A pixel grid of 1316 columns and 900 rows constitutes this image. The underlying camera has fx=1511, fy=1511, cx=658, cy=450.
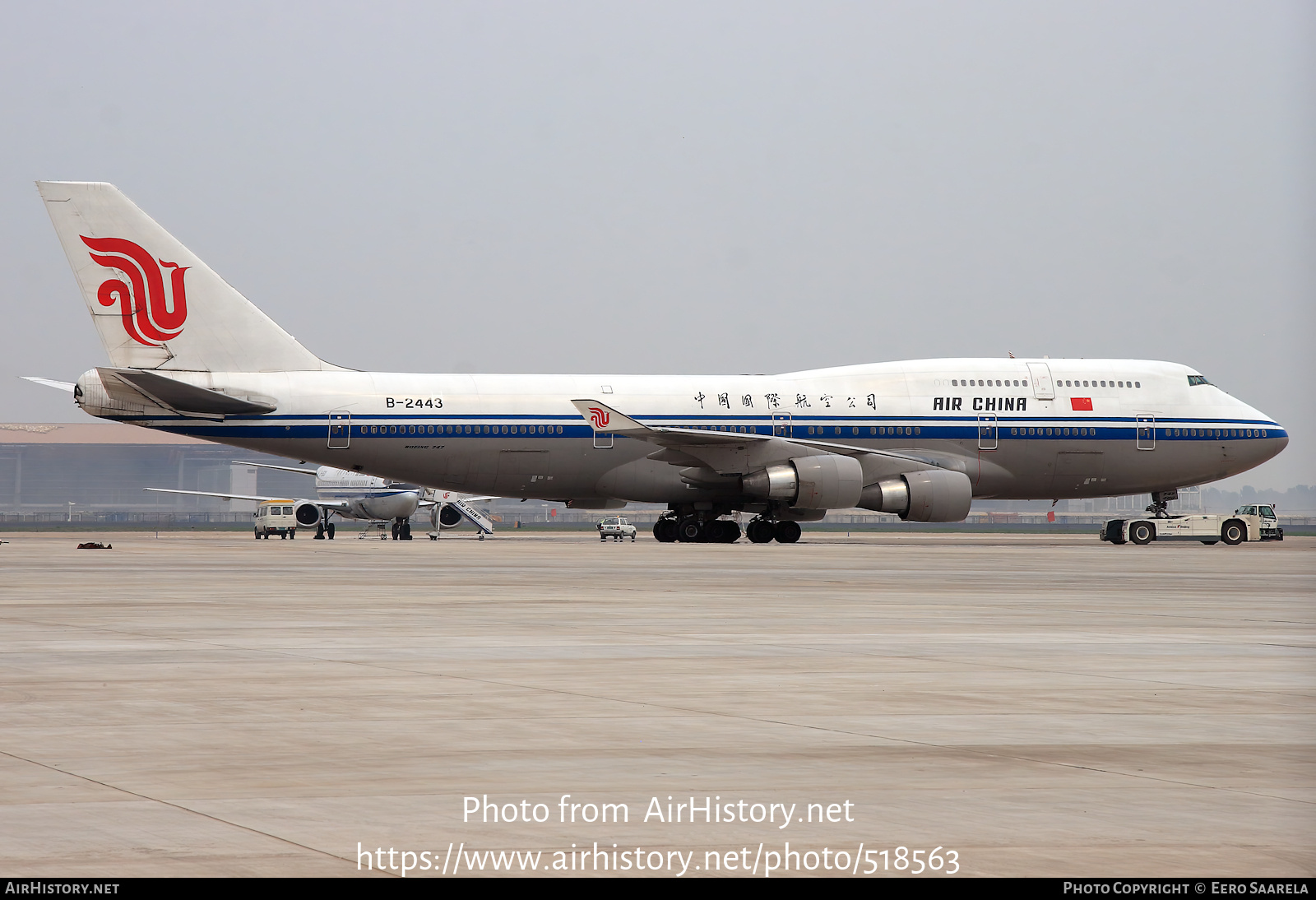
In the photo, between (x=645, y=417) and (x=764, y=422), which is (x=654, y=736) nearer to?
(x=645, y=417)

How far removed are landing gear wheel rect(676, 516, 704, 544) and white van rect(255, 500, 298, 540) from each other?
2553 cm

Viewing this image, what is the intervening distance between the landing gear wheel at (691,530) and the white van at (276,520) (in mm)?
25525

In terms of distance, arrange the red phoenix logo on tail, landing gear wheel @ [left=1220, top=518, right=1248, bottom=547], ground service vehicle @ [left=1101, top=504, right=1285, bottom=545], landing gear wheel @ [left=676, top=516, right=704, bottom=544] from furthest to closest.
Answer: landing gear wheel @ [left=1220, top=518, right=1248, bottom=547], ground service vehicle @ [left=1101, top=504, right=1285, bottom=545], landing gear wheel @ [left=676, top=516, right=704, bottom=544], the red phoenix logo on tail

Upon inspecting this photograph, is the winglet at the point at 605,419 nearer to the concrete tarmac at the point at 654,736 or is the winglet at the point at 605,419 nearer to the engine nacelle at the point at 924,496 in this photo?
the engine nacelle at the point at 924,496

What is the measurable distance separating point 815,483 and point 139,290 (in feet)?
61.0

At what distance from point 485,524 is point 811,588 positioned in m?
49.5

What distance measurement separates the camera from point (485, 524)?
71.1m

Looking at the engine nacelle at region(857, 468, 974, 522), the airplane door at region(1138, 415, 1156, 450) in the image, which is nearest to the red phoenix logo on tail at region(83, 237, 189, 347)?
the engine nacelle at region(857, 468, 974, 522)

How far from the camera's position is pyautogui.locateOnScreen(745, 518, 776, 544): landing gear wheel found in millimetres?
43750

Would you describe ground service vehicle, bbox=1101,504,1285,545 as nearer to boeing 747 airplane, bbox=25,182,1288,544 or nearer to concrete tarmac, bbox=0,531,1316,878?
boeing 747 airplane, bbox=25,182,1288,544

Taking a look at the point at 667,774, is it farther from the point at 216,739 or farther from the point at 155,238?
the point at 155,238

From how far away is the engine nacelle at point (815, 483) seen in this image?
39938mm

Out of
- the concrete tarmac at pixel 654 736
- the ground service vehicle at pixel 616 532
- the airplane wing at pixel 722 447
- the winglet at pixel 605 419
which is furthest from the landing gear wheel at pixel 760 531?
the ground service vehicle at pixel 616 532

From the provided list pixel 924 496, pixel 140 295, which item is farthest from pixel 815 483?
pixel 140 295
